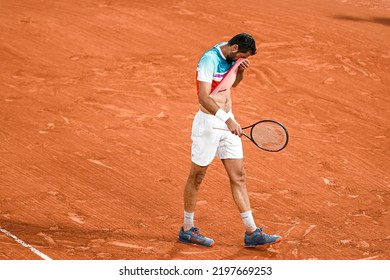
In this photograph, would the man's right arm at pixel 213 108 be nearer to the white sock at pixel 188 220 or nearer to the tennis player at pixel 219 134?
the tennis player at pixel 219 134

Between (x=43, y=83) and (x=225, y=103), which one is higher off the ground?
(x=225, y=103)

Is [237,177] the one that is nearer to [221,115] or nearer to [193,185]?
[193,185]

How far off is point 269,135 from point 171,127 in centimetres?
372

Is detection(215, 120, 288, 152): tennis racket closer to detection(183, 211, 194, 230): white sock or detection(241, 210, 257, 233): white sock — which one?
detection(241, 210, 257, 233): white sock

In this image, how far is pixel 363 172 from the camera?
37.0 feet

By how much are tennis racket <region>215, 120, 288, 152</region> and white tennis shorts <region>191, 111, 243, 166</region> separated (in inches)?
13.1

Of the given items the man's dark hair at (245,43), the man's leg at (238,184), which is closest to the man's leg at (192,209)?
the man's leg at (238,184)

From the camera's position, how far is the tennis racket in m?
8.86

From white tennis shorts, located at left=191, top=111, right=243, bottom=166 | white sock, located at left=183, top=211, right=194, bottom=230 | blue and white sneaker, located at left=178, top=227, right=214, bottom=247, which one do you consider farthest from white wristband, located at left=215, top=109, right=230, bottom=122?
blue and white sneaker, located at left=178, top=227, right=214, bottom=247

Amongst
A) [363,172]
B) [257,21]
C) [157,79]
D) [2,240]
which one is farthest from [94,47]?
[2,240]

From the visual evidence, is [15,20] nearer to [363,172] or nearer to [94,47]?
[94,47]

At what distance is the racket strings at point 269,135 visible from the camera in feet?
29.1
